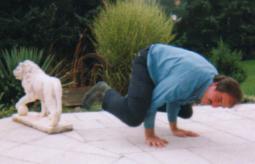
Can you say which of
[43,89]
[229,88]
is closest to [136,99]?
[229,88]

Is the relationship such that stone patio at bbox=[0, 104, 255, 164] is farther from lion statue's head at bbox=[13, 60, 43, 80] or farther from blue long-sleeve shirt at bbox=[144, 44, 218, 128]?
lion statue's head at bbox=[13, 60, 43, 80]

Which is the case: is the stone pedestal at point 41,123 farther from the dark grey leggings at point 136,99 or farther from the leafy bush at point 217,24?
the leafy bush at point 217,24

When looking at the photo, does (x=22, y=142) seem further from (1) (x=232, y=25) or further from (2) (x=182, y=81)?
(1) (x=232, y=25)

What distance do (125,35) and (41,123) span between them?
2.91 meters

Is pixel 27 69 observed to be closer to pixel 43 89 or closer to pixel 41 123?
pixel 43 89

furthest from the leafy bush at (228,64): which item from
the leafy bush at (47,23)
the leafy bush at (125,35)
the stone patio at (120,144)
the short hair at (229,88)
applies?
the short hair at (229,88)

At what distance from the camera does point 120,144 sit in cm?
365

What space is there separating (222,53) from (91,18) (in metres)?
2.47

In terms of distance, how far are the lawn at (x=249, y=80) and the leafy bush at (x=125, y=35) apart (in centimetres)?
186

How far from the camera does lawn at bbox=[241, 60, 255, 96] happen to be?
7787 millimetres

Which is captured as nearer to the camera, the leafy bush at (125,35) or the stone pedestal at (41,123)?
the stone pedestal at (41,123)

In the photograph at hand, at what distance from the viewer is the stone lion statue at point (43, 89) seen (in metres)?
3.89

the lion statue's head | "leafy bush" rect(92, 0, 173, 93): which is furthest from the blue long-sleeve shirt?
"leafy bush" rect(92, 0, 173, 93)

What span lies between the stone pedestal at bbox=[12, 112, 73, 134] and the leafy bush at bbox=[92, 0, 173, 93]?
2.46 metres
